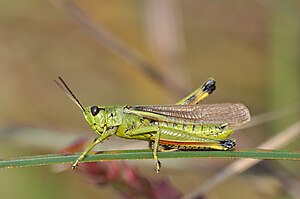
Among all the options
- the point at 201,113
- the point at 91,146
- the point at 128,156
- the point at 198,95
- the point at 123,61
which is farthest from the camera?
the point at 123,61

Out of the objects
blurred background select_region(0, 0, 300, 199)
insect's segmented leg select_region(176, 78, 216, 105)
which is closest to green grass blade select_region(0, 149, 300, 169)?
insect's segmented leg select_region(176, 78, 216, 105)

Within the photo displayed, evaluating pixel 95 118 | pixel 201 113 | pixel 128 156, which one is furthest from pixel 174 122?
pixel 128 156

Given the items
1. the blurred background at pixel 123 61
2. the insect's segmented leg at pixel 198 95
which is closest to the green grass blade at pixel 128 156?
the insect's segmented leg at pixel 198 95

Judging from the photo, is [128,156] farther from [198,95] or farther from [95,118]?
[198,95]

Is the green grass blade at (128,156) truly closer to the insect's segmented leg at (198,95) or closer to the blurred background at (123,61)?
the insect's segmented leg at (198,95)

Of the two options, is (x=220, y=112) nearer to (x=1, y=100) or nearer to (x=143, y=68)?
(x=143, y=68)

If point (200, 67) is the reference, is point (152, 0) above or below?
above

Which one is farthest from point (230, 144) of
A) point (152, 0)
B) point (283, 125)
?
point (152, 0)
